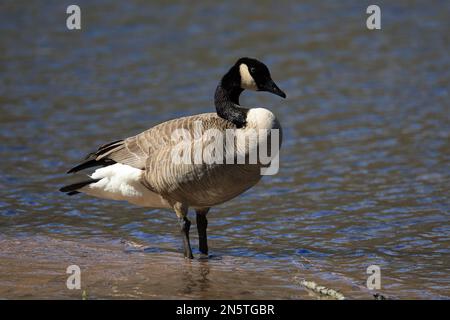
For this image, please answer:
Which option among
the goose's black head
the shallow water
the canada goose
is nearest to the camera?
the canada goose

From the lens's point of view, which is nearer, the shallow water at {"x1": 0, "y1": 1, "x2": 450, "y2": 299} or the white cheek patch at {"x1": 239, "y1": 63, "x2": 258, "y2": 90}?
the shallow water at {"x1": 0, "y1": 1, "x2": 450, "y2": 299}

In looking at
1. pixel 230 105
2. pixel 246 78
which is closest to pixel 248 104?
pixel 246 78

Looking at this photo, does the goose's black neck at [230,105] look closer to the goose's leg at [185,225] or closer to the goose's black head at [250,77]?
the goose's black head at [250,77]

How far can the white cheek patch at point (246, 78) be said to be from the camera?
24.8ft

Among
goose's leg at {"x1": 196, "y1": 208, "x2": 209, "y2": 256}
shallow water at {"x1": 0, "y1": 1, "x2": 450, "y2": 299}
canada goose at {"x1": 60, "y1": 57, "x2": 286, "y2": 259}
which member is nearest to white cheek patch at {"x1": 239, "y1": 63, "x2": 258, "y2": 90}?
canada goose at {"x1": 60, "y1": 57, "x2": 286, "y2": 259}

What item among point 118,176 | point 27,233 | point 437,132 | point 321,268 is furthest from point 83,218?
point 437,132

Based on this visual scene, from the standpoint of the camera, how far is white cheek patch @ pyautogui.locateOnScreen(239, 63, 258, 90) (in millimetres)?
7574

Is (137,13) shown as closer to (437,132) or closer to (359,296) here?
(437,132)

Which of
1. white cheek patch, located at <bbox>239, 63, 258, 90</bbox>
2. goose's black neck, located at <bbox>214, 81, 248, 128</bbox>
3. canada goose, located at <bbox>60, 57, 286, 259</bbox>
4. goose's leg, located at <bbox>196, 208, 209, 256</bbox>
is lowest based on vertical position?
goose's leg, located at <bbox>196, 208, 209, 256</bbox>

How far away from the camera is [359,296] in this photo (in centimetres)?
647

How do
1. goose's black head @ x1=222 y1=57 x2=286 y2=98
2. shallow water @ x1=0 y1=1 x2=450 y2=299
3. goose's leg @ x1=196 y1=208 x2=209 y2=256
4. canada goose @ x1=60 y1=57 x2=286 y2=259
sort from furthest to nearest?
1. goose's leg @ x1=196 y1=208 x2=209 y2=256
2. goose's black head @ x1=222 y1=57 x2=286 y2=98
3. shallow water @ x1=0 y1=1 x2=450 y2=299
4. canada goose @ x1=60 y1=57 x2=286 y2=259

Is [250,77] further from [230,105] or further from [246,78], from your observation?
[230,105]

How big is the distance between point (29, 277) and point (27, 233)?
1.58m

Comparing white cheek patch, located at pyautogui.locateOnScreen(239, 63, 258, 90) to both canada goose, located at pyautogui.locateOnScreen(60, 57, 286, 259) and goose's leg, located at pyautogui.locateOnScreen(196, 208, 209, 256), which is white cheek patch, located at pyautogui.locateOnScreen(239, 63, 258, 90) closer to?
canada goose, located at pyautogui.locateOnScreen(60, 57, 286, 259)
